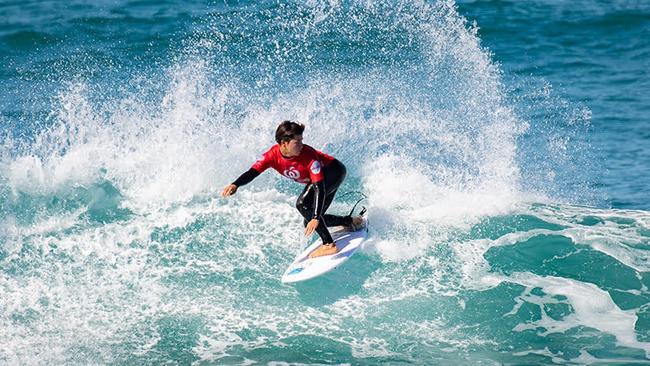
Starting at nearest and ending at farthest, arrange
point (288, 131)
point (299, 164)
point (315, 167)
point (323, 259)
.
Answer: point (288, 131) → point (315, 167) → point (299, 164) → point (323, 259)

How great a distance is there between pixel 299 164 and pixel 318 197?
387 millimetres

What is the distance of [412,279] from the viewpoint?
9.54m

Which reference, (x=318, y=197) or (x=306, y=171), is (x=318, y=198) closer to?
(x=318, y=197)

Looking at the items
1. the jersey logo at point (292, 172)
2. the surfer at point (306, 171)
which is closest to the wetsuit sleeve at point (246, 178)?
the surfer at point (306, 171)

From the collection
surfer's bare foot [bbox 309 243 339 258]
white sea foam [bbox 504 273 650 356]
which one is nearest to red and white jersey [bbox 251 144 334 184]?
surfer's bare foot [bbox 309 243 339 258]

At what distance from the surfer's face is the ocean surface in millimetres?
1646

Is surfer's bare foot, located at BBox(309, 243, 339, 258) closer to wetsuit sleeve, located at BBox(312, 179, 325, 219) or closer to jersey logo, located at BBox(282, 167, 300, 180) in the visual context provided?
wetsuit sleeve, located at BBox(312, 179, 325, 219)

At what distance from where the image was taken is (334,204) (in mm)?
11430

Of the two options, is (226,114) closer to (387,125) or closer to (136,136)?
(136,136)

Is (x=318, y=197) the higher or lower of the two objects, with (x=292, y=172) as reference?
lower

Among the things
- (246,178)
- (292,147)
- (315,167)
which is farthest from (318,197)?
(246,178)

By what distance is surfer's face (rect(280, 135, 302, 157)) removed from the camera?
8.43 metres

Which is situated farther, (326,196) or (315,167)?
(326,196)

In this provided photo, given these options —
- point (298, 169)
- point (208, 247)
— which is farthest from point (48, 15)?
point (298, 169)
